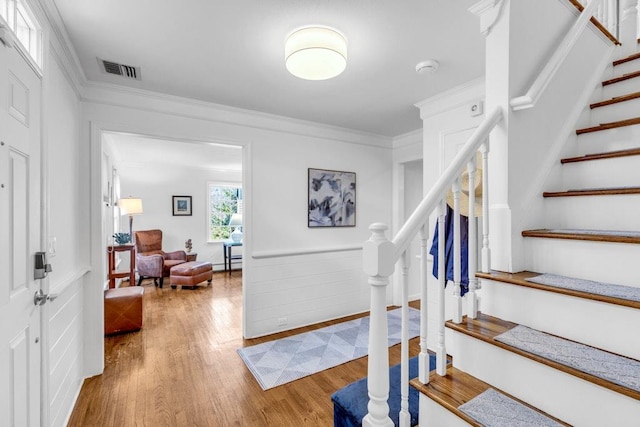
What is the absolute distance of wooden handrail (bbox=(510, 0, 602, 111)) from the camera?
1.33 metres

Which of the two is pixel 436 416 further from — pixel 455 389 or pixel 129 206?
pixel 129 206

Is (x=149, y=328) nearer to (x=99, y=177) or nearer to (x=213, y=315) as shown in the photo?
(x=213, y=315)

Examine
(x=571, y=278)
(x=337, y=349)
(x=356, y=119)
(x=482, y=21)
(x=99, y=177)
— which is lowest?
(x=337, y=349)

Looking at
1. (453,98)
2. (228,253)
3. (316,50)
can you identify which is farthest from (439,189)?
(228,253)

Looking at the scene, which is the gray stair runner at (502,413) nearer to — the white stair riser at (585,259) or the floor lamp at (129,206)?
the white stair riser at (585,259)

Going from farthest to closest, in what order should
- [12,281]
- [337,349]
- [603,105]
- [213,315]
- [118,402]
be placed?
[213,315] < [337,349] < [118,402] < [603,105] < [12,281]

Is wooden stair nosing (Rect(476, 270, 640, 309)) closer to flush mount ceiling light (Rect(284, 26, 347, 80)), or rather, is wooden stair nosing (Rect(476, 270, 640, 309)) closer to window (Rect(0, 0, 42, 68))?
flush mount ceiling light (Rect(284, 26, 347, 80))

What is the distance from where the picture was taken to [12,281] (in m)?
1.24

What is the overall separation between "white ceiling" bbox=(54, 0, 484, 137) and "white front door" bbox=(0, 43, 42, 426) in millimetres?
662

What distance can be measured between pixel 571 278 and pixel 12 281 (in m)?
2.38

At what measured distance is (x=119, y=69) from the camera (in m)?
2.32

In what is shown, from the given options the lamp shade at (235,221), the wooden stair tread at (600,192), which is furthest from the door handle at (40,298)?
the lamp shade at (235,221)

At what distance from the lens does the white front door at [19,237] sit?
1.17 m

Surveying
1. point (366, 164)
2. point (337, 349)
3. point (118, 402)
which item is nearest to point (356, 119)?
point (366, 164)
